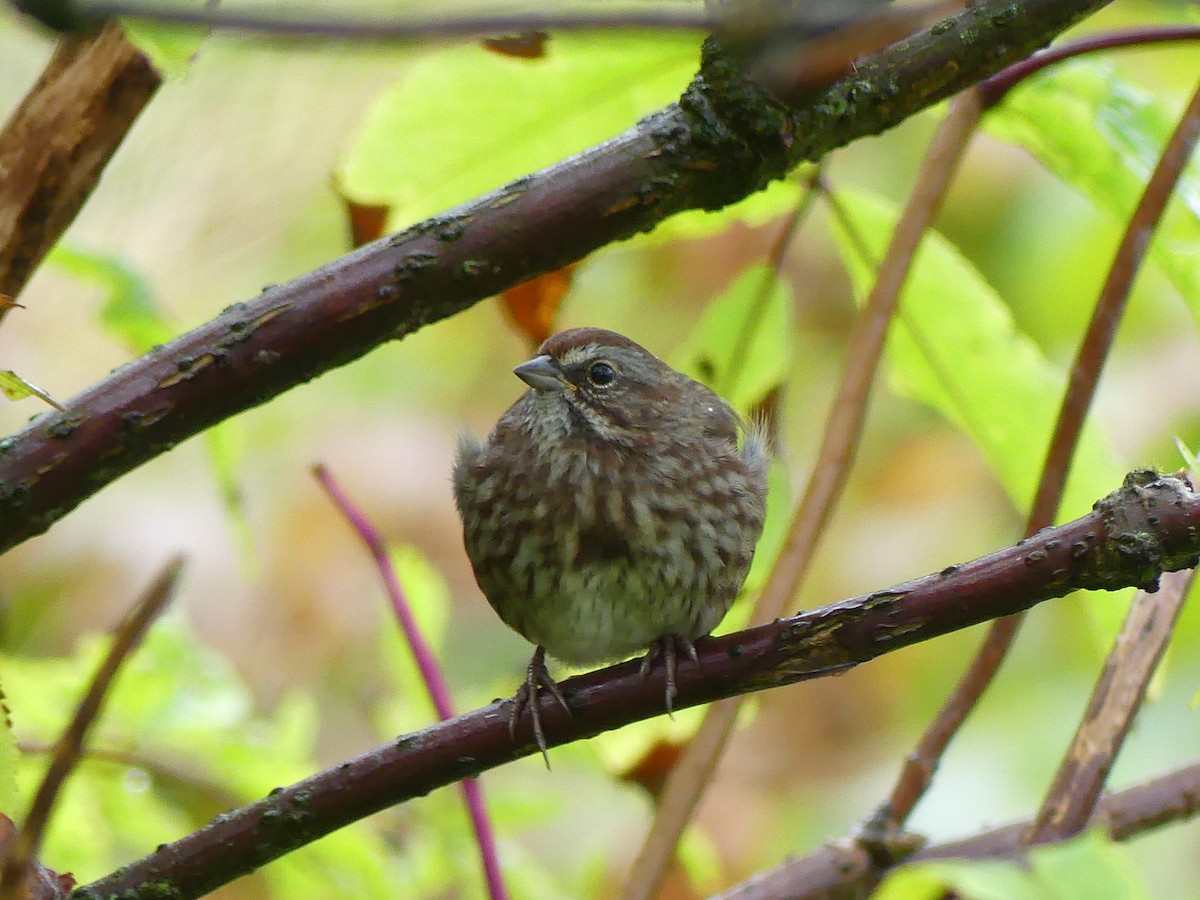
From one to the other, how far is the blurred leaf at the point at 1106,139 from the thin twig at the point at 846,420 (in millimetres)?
159

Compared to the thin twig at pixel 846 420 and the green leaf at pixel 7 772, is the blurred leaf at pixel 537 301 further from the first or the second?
the green leaf at pixel 7 772

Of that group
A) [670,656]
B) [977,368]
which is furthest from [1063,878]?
[977,368]

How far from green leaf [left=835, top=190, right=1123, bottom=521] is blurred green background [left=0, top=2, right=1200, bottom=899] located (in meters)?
0.04

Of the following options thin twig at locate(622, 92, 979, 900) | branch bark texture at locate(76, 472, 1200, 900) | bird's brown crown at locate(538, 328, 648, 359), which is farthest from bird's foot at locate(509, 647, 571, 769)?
bird's brown crown at locate(538, 328, 648, 359)

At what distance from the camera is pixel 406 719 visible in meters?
2.94

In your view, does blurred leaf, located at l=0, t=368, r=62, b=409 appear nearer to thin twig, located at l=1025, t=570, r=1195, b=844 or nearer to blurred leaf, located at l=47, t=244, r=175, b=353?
blurred leaf, located at l=47, t=244, r=175, b=353

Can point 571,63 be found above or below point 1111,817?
above

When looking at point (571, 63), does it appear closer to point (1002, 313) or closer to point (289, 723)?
point (1002, 313)

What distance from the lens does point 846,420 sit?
2281 millimetres

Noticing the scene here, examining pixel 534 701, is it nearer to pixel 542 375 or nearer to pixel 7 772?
pixel 7 772

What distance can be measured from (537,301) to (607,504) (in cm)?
39

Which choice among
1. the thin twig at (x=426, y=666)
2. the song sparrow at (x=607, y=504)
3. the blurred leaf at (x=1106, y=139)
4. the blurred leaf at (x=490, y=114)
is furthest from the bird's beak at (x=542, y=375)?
the blurred leaf at (x=1106, y=139)

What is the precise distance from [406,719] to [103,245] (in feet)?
3.66

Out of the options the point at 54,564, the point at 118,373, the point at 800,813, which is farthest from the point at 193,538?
the point at 118,373
